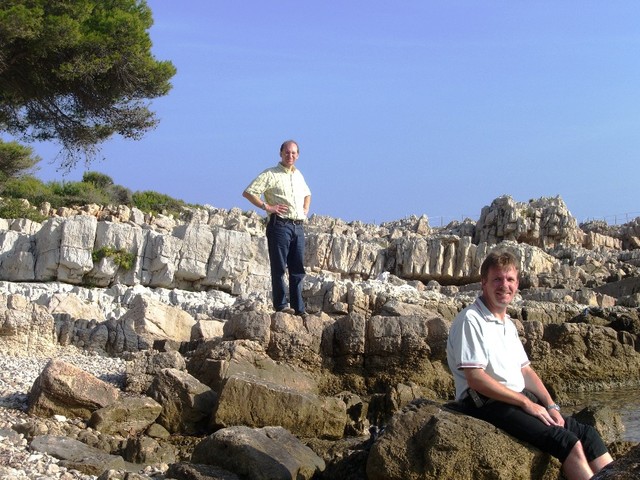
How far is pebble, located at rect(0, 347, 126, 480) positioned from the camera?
6.57 meters

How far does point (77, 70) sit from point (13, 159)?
43.6 ft

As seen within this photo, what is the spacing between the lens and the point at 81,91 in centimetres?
1977

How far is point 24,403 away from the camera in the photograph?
8805 mm

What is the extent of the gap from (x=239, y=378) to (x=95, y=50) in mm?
12113

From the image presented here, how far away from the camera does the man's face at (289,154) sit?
10.4 meters

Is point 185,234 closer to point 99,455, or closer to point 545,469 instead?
point 99,455

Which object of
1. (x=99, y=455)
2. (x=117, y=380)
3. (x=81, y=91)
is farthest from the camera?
(x=81, y=91)

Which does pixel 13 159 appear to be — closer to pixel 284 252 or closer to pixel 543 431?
pixel 284 252

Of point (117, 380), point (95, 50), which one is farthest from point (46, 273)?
point (117, 380)

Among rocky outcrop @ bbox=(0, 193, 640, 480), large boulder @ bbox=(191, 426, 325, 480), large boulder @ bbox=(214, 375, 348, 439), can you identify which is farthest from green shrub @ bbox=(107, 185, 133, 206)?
large boulder @ bbox=(191, 426, 325, 480)

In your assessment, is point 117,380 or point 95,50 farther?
point 95,50

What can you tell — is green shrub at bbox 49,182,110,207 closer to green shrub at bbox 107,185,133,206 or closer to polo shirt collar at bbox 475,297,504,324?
green shrub at bbox 107,185,133,206

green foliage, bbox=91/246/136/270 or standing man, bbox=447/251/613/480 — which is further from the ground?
green foliage, bbox=91/246/136/270

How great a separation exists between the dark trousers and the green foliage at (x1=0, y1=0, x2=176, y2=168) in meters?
15.1
